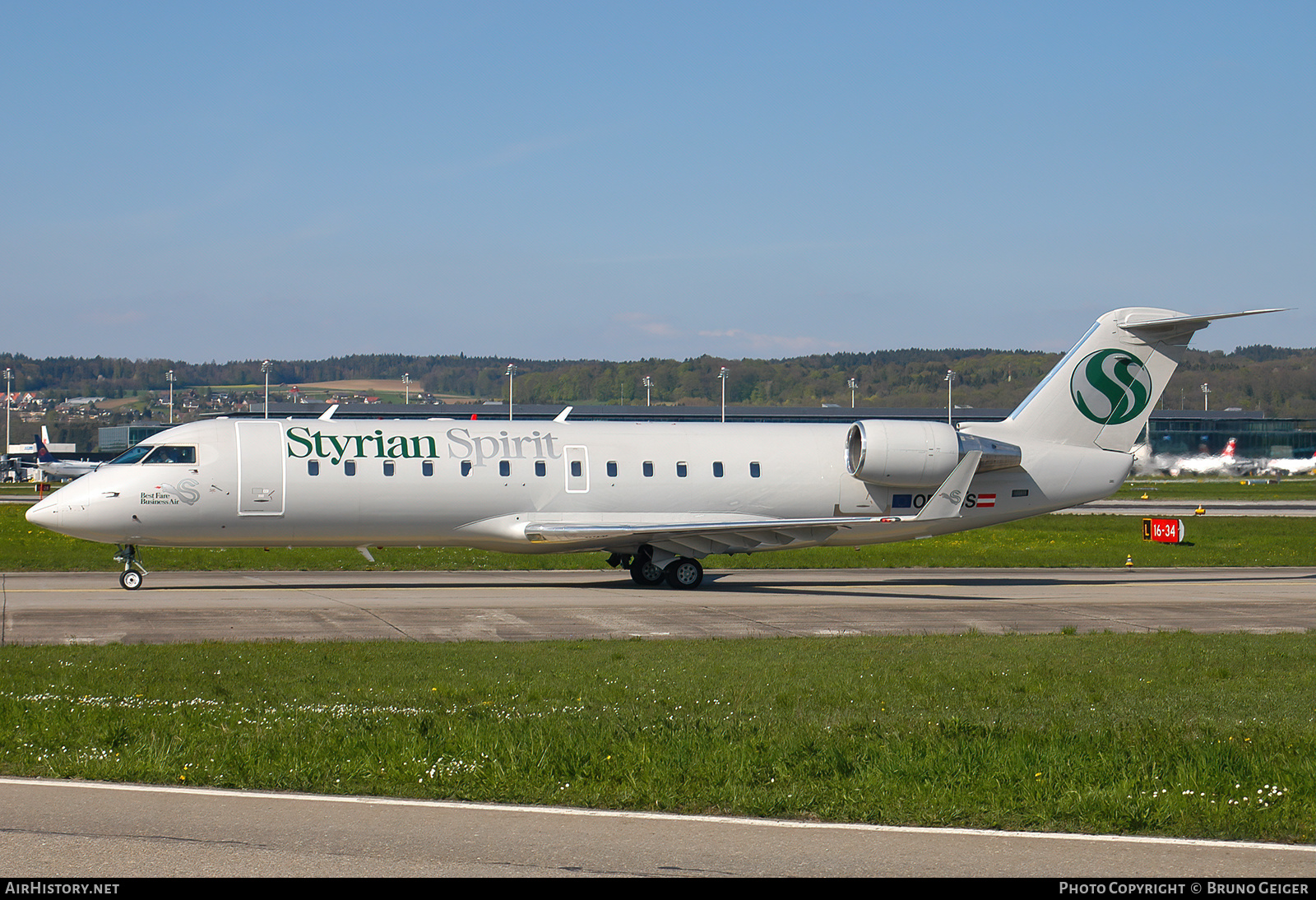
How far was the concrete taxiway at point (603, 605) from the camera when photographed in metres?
19.9

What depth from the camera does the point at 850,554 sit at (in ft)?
125

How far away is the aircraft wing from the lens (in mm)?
27500

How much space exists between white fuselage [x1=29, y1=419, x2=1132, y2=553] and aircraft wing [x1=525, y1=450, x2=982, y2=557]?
9.5 inches

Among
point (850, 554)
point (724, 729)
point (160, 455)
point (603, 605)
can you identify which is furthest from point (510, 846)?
point (850, 554)

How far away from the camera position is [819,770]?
9.62 meters

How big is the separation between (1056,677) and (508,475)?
51.0ft

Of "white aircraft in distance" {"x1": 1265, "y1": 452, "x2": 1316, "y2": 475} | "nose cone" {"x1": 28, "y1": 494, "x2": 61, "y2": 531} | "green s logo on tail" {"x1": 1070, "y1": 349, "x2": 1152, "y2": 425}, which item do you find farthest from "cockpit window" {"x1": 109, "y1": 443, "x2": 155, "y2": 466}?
"white aircraft in distance" {"x1": 1265, "y1": 452, "x2": 1316, "y2": 475}

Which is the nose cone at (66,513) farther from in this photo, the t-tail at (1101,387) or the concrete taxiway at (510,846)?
the t-tail at (1101,387)

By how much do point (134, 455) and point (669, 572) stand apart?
38.8 feet

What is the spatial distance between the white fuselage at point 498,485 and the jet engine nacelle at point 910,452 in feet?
0.74

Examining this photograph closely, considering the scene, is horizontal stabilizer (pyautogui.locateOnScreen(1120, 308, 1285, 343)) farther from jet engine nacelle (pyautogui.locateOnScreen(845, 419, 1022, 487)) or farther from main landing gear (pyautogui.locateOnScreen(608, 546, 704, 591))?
main landing gear (pyautogui.locateOnScreen(608, 546, 704, 591))

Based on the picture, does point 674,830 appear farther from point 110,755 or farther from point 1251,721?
point 1251,721

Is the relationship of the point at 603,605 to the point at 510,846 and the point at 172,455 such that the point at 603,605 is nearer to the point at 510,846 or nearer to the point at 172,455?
the point at 172,455
